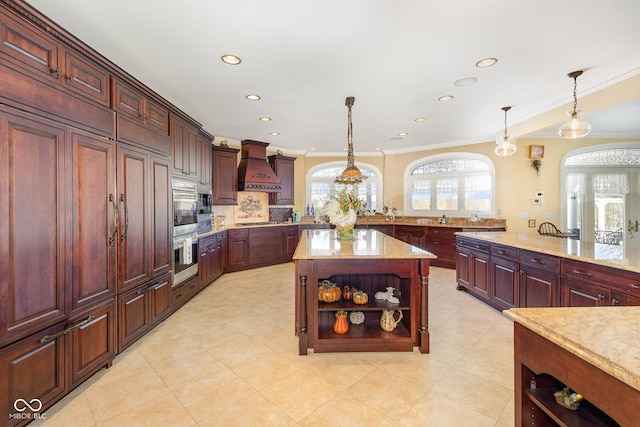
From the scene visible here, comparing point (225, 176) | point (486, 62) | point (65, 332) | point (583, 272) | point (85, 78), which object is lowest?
point (65, 332)

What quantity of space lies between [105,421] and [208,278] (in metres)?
2.86

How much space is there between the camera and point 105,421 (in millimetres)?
1713

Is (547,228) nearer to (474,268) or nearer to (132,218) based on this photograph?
(474,268)

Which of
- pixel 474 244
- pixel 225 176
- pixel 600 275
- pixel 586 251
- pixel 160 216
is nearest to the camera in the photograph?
pixel 600 275

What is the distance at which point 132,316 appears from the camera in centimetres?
257

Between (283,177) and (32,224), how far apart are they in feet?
16.5

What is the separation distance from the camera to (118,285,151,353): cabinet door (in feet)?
7.94

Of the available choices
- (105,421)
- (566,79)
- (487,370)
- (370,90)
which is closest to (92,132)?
(105,421)

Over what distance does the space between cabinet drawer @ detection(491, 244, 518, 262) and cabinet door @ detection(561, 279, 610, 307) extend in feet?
2.04

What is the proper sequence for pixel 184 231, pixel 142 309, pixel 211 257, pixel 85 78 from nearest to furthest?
pixel 85 78 < pixel 142 309 < pixel 184 231 < pixel 211 257

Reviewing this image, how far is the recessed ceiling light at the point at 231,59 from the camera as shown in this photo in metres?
2.55

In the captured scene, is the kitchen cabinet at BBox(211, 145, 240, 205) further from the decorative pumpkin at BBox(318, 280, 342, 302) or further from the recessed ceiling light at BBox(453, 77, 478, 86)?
the recessed ceiling light at BBox(453, 77, 478, 86)

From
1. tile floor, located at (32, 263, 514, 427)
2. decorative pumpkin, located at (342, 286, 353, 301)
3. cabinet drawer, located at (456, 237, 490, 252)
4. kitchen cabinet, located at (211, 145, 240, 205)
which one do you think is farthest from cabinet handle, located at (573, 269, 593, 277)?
kitchen cabinet, located at (211, 145, 240, 205)

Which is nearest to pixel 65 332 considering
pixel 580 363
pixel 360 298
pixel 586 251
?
pixel 360 298
